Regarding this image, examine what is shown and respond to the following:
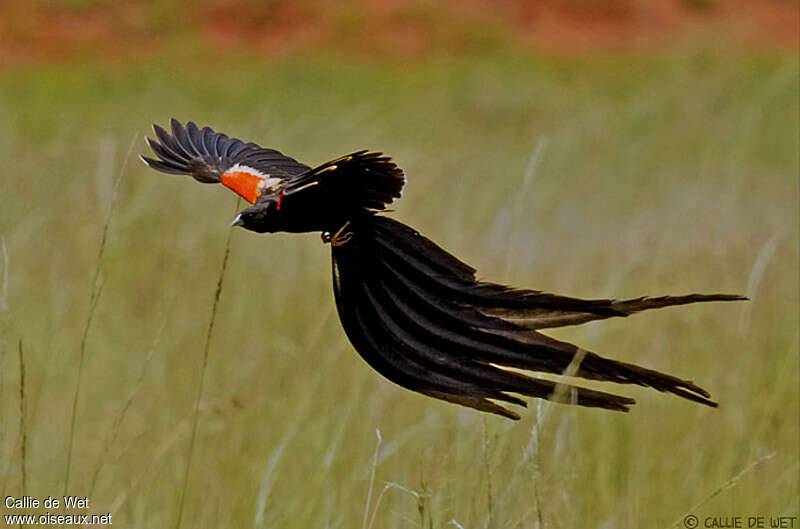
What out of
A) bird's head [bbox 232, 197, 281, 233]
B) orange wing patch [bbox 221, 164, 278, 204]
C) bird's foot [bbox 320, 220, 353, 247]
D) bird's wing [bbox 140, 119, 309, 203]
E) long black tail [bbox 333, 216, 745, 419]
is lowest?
long black tail [bbox 333, 216, 745, 419]

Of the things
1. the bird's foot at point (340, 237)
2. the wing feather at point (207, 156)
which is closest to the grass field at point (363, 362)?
the wing feather at point (207, 156)

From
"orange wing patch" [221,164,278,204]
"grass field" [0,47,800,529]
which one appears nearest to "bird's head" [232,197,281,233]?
"orange wing patch" [221,164,278,204]

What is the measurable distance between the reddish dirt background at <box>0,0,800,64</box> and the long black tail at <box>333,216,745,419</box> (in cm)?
1015

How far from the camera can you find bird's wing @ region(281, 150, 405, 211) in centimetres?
126

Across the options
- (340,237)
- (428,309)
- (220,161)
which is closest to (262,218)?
(340,237)

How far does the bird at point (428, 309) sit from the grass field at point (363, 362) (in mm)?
229

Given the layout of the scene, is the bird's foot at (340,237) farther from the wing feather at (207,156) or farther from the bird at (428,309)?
the wing feather at (207,156)

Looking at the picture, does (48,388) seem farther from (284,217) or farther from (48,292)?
(284,217)

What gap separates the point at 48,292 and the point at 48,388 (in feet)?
2.36

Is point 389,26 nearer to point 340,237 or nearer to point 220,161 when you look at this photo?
point 220,161

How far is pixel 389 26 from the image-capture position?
14.5m

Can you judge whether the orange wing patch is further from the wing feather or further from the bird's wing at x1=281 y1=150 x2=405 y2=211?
the bird's wing at x1=281 y1=150 x2=405 y2=211

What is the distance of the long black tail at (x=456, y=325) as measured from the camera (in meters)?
1.20

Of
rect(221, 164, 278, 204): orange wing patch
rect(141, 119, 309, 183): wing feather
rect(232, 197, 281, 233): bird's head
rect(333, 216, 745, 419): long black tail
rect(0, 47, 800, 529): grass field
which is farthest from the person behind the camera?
rect(0, 47, 800, 529): grass field
